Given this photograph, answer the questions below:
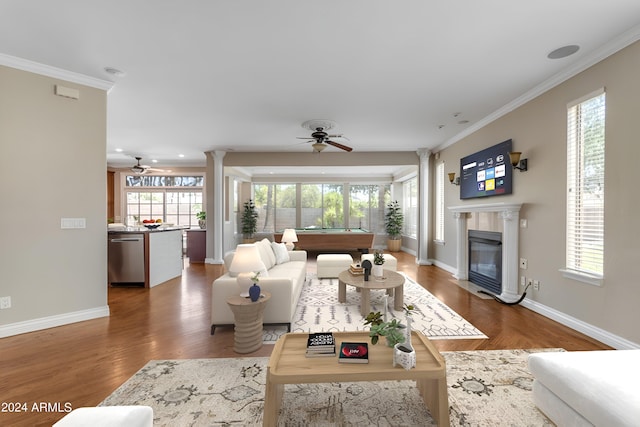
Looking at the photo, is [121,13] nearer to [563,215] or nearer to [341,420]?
[341,420]

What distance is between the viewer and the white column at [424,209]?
679cm

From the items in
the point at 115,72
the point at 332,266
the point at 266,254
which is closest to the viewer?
the point at 115,72

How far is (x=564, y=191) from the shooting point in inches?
Answer: 125

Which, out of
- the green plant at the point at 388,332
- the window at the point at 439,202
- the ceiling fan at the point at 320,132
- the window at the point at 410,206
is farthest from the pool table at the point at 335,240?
the green plant at the point at 388,332

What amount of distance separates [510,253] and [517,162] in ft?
4.22

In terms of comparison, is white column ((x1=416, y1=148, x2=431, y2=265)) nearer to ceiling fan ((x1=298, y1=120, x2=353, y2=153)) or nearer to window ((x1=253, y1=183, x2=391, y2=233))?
ceiling fan ((x1=298, y1=120, x2=353, y2=153))

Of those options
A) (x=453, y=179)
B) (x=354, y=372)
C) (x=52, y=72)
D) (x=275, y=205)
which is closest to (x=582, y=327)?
(x=354, y=372)

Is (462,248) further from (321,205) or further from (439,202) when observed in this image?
(321,205)

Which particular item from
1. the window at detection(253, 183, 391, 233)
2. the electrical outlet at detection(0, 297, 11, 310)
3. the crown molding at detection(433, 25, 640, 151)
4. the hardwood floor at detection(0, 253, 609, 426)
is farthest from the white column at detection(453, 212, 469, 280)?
the electrical outlet at detection(0, 297, 11, 310)

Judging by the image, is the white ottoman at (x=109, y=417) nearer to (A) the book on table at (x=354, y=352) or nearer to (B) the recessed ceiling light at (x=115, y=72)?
(A) the book on table at (x=354, y=352)

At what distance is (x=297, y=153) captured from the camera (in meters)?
7.10

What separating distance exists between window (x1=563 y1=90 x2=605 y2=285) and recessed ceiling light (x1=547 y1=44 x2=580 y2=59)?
0.49m

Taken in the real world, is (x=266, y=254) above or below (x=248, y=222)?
below

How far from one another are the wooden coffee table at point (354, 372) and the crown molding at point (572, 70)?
128 inches
